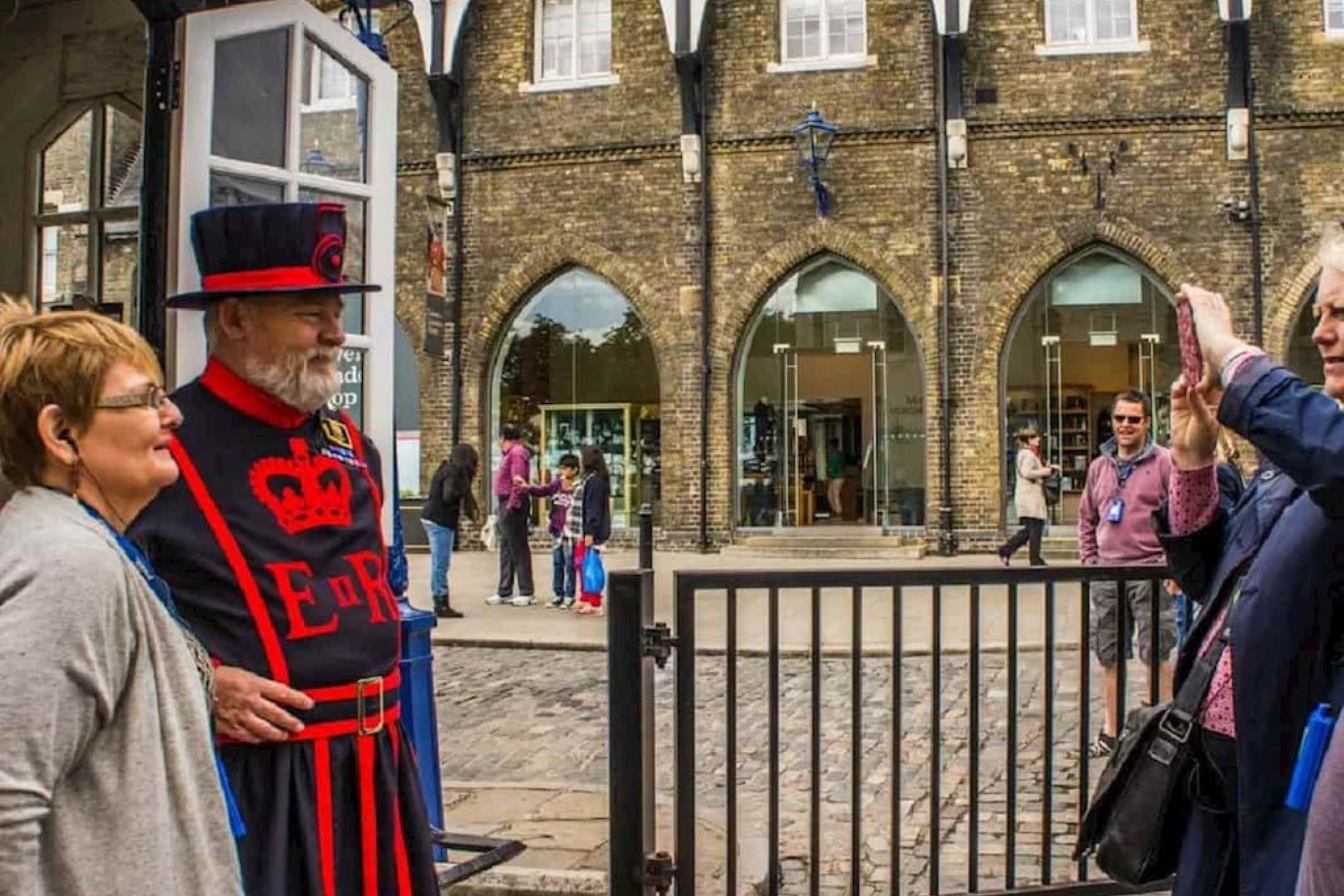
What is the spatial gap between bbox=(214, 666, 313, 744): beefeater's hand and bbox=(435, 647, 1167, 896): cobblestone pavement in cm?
171

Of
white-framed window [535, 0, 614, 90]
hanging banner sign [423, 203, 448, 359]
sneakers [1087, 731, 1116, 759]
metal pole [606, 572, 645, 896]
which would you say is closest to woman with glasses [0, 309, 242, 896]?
metal pole [606, 572, 645, 896]

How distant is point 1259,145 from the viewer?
17609mm

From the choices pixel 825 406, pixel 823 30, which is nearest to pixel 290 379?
pixel 825 406

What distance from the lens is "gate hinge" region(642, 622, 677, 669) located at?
351 centimetres

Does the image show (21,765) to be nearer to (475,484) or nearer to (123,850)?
(123,850)

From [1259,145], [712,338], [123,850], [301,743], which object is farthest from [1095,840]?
[1259,145]

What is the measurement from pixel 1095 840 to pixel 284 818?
5.59 ft

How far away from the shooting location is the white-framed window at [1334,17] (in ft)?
58.1

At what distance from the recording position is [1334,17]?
17.8 meters

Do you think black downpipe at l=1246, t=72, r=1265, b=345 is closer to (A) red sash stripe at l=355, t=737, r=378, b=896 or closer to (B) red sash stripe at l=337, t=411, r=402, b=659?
(B) red sash stripe at l=337, t=411, r=402, b=659

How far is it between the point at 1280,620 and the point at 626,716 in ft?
5.98

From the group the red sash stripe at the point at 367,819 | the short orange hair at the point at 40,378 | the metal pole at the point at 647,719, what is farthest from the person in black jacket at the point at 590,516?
the short orange hair at the point at 40,378

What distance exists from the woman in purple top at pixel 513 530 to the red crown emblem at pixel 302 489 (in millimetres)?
10009

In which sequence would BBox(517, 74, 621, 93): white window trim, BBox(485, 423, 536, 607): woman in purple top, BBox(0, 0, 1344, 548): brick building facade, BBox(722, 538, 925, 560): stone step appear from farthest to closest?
BBox(517, 74, 621, 93): white window trim → BBox(0, 0, 1344, 548): brick building facade → BBox(722, 538, 925, 560): stone step → BBox(485, 423, 536, 607): woman in purple top
